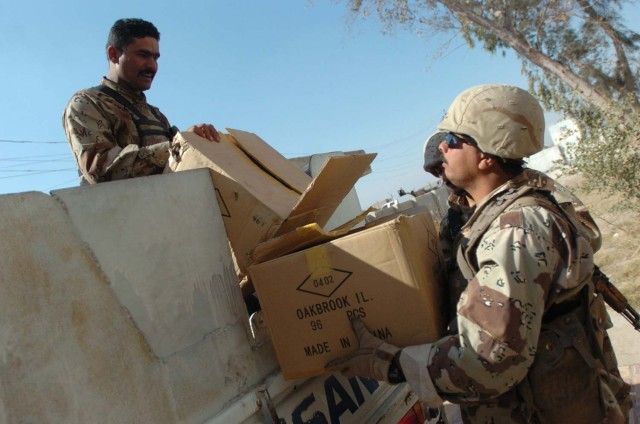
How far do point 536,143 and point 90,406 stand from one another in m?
1.48

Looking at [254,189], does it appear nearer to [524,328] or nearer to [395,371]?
[395,371]

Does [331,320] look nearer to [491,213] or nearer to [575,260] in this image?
[491,213]

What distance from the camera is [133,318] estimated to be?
1270 millimetres

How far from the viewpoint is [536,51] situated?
14.6 m

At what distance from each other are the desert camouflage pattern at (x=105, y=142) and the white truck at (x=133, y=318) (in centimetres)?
56

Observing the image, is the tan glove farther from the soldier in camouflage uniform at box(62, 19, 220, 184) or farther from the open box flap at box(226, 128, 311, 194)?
the soldier in camouflage uniform at box(62, 19, 220, 184)

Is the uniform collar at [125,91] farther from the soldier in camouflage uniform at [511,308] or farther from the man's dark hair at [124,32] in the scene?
the soldier in camouflage uniform at [511,308]

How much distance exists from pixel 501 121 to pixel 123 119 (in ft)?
5.74

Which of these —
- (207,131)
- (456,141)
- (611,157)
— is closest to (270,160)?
(207,131)

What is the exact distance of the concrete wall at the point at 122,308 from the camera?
1.06 metres

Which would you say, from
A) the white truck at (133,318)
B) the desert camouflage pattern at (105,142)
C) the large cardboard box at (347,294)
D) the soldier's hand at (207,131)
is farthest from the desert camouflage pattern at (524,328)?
the desert camouflage pattern at (105,142)

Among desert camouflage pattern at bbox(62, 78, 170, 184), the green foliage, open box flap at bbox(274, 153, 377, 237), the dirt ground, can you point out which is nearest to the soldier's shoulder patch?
open box flap at bbox(274, 153, 377, 237)

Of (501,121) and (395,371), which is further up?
(501,121)

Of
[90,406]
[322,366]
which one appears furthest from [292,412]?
[90,406]
